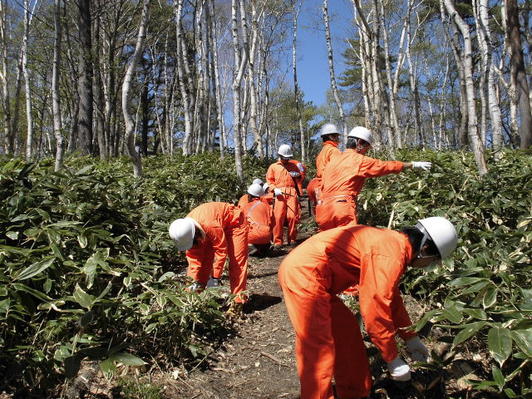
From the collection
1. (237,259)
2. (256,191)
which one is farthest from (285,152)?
(237,259)

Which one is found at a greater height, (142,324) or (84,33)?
(84,33)

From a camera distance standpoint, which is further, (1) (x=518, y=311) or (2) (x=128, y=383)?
(2) (x=128, y=383)

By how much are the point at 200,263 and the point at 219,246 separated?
0.93 ft

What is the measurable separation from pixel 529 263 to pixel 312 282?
1.99 metres

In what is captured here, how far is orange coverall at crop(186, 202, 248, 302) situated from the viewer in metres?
4.66

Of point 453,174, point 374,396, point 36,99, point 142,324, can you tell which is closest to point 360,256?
point 374,396

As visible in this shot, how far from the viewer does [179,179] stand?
26.4 feet

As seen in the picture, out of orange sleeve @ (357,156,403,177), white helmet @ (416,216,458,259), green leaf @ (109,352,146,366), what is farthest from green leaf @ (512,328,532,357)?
orange sleeve @ (357,156,403,177)

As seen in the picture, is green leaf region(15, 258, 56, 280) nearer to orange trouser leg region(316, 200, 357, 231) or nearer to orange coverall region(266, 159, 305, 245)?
orange trouser leg region(316, 200, 357, 231)

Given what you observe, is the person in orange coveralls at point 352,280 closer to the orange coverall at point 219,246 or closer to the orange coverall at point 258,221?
the orange coverall at point 219,246

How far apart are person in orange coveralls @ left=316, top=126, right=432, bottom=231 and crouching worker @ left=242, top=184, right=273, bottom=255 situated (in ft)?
7.18

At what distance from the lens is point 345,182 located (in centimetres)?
485

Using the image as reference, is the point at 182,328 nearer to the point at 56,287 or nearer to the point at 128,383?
the point at 128,383

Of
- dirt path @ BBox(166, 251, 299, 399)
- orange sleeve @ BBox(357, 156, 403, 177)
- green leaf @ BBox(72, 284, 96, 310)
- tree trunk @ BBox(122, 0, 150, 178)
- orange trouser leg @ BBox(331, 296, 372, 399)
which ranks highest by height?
tree trunk @ BBox(122, 0, 150, 178)
